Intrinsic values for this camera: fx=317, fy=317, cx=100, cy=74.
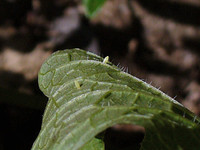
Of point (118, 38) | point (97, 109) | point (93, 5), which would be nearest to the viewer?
point (97, 109)

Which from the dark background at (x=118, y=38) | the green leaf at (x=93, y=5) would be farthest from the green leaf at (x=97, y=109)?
the dark background at (x=118, y=38)

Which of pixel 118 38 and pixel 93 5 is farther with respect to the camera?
pixel 118 38

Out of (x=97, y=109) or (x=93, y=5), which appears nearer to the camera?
(x=97, y=109)

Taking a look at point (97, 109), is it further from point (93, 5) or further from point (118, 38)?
point (118, 38)

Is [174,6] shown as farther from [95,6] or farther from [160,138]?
[160,138]

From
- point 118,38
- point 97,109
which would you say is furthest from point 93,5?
point 118,38

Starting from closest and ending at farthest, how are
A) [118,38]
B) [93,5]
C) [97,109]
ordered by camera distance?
[97,109]
[93,5]
[118,38]

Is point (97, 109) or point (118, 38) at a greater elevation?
point (97, 109)
